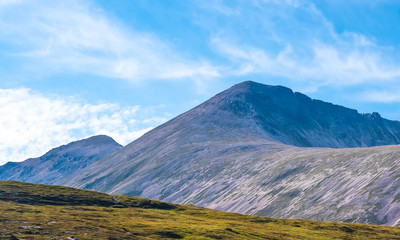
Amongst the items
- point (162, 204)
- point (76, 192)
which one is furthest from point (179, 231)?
point (76, 192)

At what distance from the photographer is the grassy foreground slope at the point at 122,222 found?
88125mm

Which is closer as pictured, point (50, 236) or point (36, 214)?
point (50, 236)

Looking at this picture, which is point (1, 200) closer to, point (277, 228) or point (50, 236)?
point (50, 236)

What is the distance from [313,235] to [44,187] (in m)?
80.5

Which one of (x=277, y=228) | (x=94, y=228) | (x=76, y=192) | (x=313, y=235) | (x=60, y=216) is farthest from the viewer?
(x=76, y=192)

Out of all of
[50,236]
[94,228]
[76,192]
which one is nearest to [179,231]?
[94,228]

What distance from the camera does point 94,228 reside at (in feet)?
299

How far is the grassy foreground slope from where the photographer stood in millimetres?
88125

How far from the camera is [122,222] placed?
102 m

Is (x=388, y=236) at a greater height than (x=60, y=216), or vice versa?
(x=60, y=216)

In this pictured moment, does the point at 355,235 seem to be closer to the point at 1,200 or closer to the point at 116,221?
the point at 116,221

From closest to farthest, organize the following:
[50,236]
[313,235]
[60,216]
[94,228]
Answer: [50,236] → [94,228] → [60,216] → [313,235]

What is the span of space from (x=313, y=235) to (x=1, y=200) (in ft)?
252

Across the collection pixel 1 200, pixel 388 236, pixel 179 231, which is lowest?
pixel 388 236
